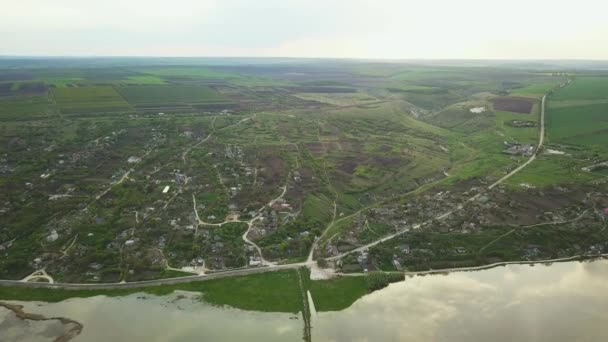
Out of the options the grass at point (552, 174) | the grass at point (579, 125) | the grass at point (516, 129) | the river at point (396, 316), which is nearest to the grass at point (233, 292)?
the river at point (396, 316)

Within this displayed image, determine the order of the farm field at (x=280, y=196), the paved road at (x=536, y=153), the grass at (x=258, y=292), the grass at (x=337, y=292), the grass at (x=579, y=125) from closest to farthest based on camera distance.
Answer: the grass at (x=337, y=292) → the grass at (x=258, y=292) → the farm field at (x=280, y=196) → the paved road at (x=536, y=153) → the grass at (x=579, y=125)

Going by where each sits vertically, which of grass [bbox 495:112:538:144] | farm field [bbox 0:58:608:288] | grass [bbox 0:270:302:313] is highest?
grass [bbox 495:112:538:144]

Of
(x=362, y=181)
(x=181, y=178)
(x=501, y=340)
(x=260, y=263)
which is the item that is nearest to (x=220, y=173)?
(x=181, y=178)

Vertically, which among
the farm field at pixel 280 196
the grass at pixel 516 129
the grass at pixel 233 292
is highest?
the grass at pixel 516 129

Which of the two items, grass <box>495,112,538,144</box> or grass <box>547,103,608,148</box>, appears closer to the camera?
grass <box>547,103,608,148</box>

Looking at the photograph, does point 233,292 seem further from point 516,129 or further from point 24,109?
point 24,109

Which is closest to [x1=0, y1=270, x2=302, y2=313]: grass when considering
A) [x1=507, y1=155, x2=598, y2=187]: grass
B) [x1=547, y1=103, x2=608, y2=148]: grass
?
[x1=507, y1=155, x2=598, y2=187]: grass

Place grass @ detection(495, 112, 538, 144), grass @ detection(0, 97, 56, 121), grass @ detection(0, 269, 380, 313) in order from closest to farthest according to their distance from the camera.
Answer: grass @ detection(0, 269, 380, 313)
grass @ detection(495, 112, 538, 144)
grass @ detection(0, 97, 56, 121)

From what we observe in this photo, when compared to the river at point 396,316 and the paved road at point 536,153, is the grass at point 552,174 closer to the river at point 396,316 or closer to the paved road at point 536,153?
the paved road at point 536,153

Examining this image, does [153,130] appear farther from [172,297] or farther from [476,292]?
[476,292]

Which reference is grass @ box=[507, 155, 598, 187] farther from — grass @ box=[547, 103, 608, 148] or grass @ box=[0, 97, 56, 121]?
grass @ box=[0, 97, 56, 121]
